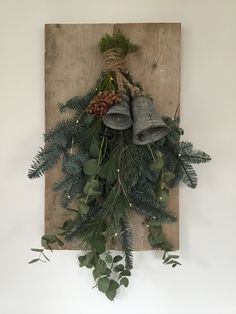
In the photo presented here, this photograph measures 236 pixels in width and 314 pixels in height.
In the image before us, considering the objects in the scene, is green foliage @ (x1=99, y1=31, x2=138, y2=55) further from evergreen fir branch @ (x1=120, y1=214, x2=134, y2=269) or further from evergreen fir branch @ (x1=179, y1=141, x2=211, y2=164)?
evergreen fir branch @ (x1=120, y1=214, x2=134, y2=269)

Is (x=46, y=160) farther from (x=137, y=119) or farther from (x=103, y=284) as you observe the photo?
(x=103, y=284)

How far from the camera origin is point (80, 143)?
2.89 feet

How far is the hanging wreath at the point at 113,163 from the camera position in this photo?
833 millimetres

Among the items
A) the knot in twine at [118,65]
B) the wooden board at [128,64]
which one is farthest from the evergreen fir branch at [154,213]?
the knot in twine at [118,65]

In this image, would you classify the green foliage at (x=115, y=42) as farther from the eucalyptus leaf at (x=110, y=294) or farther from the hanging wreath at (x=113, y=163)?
the eucalyptus leaf at (x=110, y=294)

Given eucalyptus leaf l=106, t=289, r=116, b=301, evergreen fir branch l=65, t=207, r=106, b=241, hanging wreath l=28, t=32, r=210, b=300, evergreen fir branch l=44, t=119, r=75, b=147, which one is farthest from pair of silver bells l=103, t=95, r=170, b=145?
eucalyptus leaf l=106, t=289, r=116, b=301

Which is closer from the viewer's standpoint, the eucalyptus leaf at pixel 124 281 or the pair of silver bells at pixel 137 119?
the pair of silver bells at pixel 137 119

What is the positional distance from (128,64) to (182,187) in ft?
1.40

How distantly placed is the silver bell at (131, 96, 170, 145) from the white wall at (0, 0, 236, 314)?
0.19m

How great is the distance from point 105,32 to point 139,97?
26cm

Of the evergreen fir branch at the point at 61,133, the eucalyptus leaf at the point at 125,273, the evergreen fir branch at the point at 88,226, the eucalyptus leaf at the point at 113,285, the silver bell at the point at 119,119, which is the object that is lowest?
the eucalyptus leaf at the point at 113,285

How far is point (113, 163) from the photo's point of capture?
0.84m

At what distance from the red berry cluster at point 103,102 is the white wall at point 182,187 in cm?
23

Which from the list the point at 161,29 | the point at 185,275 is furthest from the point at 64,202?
the point at 161,29
